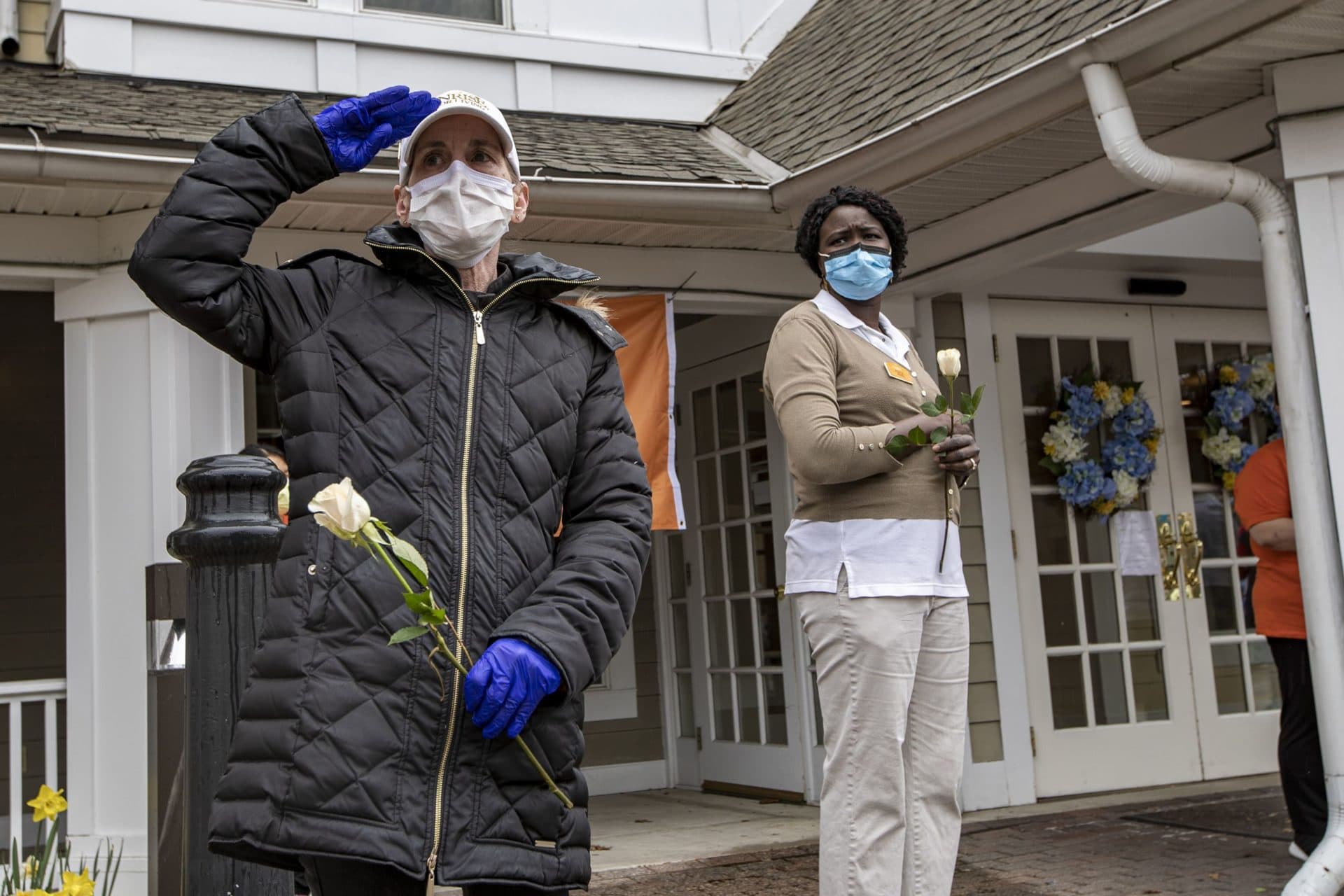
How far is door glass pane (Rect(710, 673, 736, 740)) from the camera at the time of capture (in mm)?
7320

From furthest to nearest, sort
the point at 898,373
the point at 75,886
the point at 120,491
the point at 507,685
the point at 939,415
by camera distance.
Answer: the point at 120,491 < the point at 898,373 < the point at 939,415 < the point at 75,886 < the point at 507,685

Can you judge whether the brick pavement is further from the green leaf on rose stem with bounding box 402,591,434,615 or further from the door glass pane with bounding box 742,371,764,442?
the green leaf on rose stem with bounding box 402,591,434,615

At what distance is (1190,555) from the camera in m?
6.91

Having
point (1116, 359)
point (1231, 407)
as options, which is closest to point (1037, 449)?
point (1116, 359)

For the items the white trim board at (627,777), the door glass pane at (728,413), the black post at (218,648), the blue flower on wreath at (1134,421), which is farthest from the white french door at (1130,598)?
the black post at (218,648)

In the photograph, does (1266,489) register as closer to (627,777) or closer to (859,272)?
(859,272)

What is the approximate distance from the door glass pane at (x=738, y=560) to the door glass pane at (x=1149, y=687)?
6.50ft

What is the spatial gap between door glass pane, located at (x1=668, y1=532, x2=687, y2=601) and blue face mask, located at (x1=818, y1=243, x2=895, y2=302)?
4.53m

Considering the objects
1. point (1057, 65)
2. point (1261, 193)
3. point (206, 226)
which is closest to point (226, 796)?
point (206, 226)

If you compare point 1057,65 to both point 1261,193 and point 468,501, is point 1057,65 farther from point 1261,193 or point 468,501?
point 468,501

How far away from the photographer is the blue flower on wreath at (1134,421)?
22.3 feet

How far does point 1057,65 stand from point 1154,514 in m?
3.27

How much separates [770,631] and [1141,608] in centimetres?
188

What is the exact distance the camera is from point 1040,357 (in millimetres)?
6832
